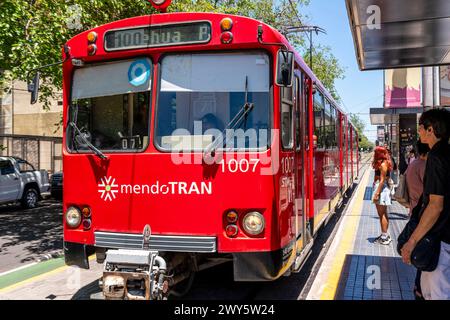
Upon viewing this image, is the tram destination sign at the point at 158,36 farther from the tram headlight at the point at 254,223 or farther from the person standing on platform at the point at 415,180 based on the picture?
the person standing on platform at the point at 415,180

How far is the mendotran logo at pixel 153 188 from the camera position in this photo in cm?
391

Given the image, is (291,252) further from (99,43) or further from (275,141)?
(99,43)

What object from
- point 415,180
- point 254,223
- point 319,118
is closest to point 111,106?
point 254,223

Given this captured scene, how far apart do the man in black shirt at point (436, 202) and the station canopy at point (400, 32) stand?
6.92ft

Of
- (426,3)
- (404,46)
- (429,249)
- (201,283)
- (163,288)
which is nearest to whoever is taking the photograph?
(429,249)

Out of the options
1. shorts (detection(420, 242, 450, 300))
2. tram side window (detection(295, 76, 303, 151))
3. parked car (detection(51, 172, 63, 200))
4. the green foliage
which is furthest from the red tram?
parked car (detection(51, 172, 63, 200))

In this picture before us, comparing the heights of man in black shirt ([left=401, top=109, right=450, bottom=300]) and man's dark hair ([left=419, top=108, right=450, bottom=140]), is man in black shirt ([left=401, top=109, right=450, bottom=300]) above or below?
below

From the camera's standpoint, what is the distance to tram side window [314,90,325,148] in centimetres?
664

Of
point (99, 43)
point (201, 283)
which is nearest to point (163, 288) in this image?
point (201, 283)

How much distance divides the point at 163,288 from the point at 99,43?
2.45 meters

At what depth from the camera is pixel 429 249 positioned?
10.4 ft

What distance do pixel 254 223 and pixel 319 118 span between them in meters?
3.77

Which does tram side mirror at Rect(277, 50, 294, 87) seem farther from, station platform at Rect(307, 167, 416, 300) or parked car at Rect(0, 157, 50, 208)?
parked car at Rect(0, 157, 50, 208)

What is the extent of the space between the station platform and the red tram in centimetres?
115
